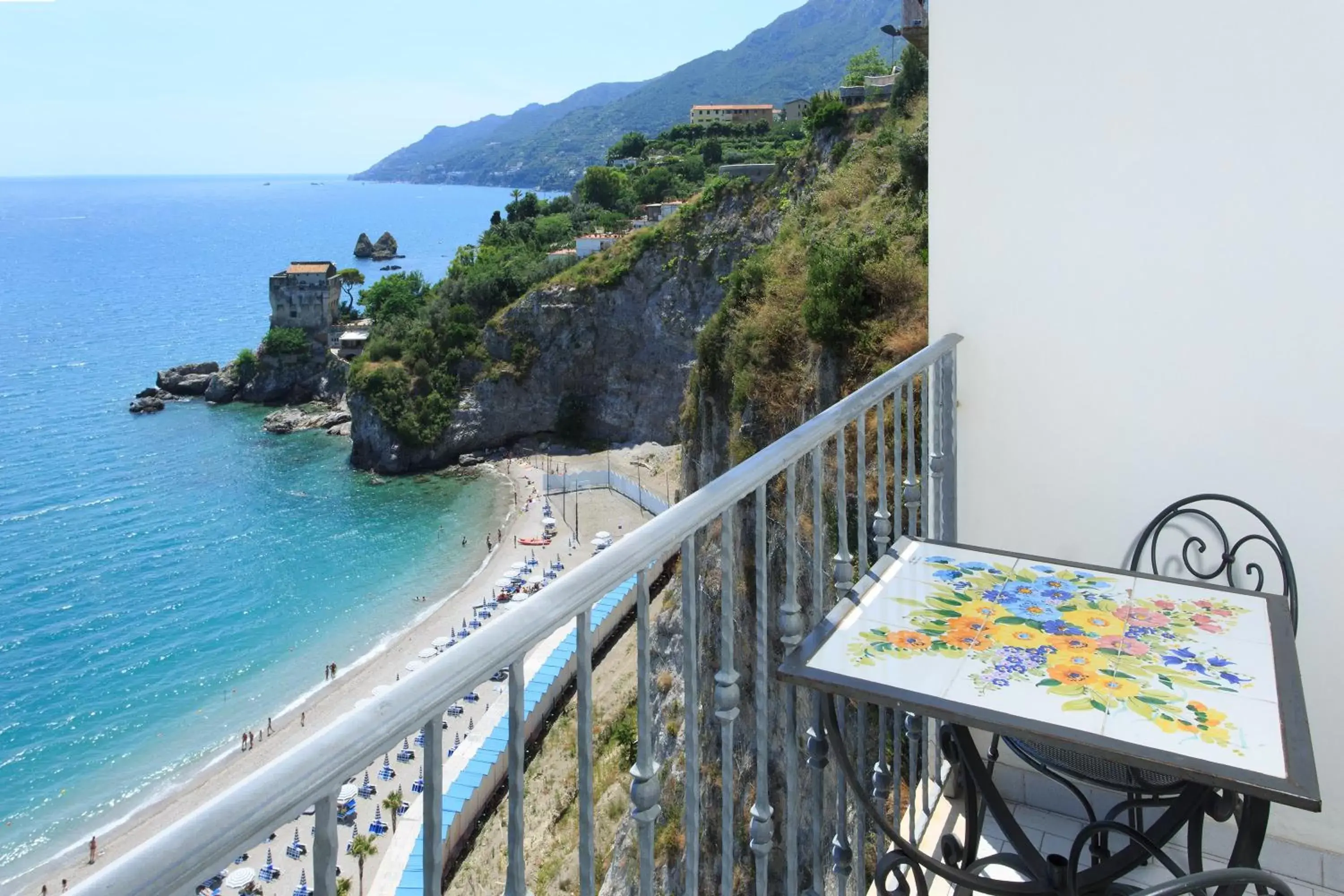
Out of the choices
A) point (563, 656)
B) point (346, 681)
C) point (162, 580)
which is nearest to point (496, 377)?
point (162, 580)

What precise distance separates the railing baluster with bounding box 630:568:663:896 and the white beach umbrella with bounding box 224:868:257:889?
16.9 metres

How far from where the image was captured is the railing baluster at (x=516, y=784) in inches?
40.4

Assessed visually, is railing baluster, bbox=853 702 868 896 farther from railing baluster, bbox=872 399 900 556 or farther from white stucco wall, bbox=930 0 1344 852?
white stucco wall, bbox=930 0 1344 852

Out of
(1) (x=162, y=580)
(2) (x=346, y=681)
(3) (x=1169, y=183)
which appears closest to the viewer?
(3) (x=1169, y=183)

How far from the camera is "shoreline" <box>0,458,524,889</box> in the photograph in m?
17.8

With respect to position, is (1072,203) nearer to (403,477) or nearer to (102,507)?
(403,477)

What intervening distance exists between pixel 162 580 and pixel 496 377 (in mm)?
16043

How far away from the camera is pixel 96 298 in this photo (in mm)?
95938

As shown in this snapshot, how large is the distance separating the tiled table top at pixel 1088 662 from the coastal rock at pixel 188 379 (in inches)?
2256

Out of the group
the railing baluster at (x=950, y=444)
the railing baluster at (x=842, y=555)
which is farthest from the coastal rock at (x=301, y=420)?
the railing baluster at (x=842, y=555)

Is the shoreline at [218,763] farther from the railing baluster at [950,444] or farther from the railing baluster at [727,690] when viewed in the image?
the railing baluster at [727,690]

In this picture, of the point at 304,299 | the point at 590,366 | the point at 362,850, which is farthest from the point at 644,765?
the point at 304,299

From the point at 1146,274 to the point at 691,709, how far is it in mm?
2091

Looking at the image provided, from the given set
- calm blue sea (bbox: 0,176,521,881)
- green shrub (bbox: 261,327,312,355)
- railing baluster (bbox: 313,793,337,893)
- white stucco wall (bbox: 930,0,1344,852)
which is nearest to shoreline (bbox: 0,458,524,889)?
calm blue sea (bbox: 0,176,521,881)
